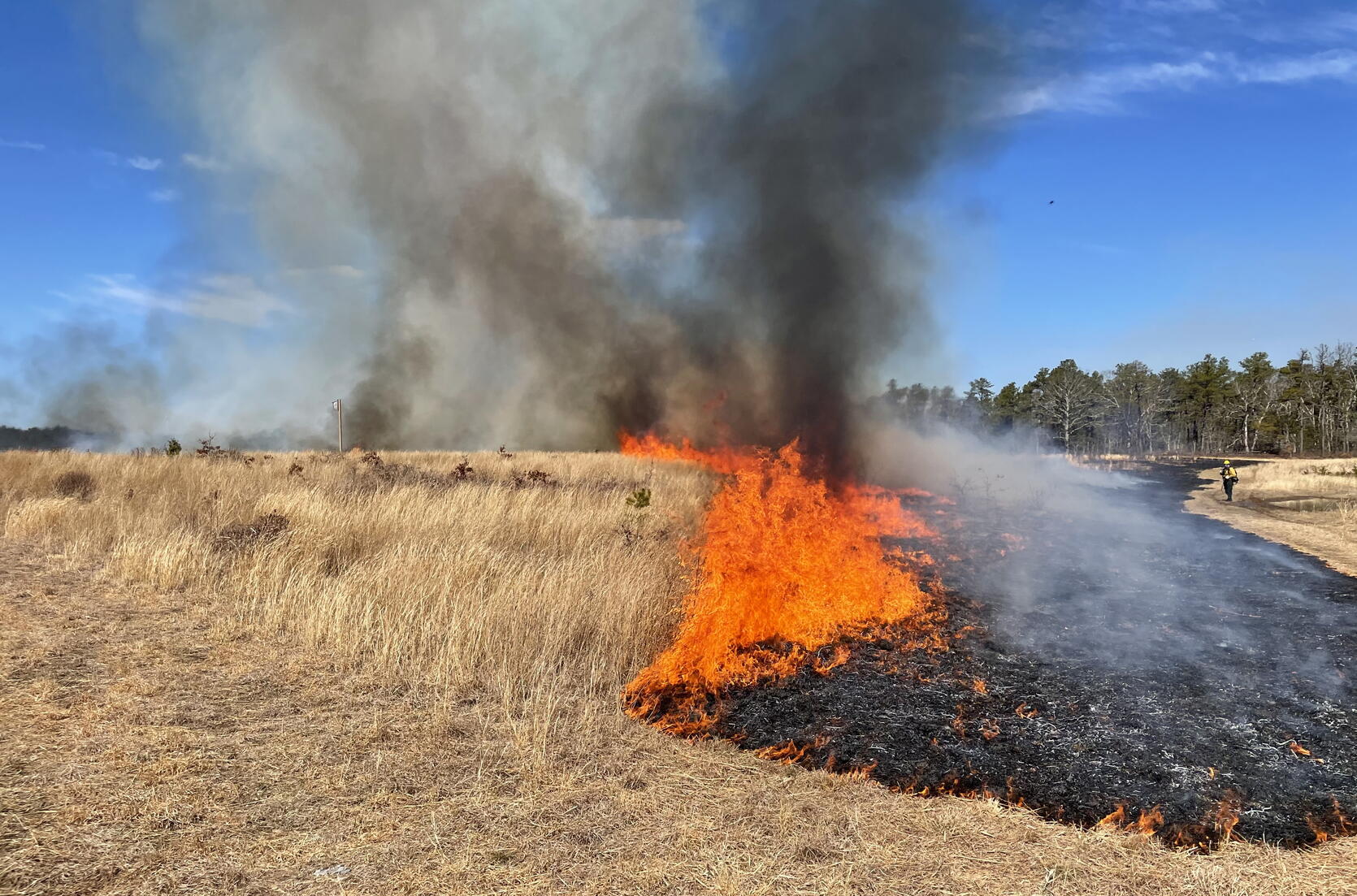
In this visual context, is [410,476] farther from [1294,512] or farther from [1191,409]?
[1191,409]

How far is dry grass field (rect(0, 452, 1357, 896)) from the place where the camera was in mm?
3469

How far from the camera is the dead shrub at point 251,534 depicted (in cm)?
926

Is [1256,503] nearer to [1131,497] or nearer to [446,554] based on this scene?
[1131,497]

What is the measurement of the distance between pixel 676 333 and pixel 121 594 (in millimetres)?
24266

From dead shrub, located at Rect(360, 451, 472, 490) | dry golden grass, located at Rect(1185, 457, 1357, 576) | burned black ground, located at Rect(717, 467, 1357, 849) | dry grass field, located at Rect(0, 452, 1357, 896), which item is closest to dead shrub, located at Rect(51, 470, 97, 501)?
dry grass field, located at Rect(0, 452, 1357, 896)

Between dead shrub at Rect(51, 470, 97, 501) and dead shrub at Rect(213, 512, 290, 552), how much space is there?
5484 millimetres

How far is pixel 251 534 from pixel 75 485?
765 cm

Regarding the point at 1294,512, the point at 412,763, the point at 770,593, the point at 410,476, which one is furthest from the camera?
the point at 1294,512

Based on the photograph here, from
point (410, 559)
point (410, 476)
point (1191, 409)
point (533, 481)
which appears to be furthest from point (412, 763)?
point (1191, 409)

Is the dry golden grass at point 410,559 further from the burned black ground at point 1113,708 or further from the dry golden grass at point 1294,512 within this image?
the dry golden grass at point 1294,512

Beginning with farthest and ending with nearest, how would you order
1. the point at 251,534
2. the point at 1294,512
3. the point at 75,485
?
the point at 1294,512 < the point at 75,485 < the point at 251,534

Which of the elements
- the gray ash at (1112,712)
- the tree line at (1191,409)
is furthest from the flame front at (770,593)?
the tree line at (1191,409)

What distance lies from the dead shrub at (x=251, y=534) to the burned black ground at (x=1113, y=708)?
677 cm

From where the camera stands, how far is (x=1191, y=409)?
3524 inches
